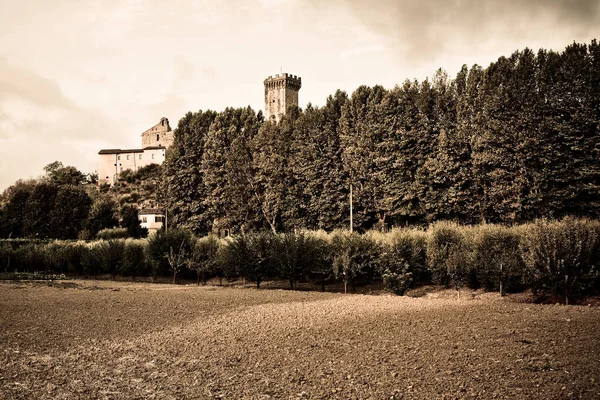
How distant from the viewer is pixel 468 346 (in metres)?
12.3

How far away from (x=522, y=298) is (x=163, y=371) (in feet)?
60.4

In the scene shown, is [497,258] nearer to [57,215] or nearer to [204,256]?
[204,256]

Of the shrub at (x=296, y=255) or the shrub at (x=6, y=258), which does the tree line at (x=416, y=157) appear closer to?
the shrub at (x=296, y=255)

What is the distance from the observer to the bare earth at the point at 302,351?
941cm

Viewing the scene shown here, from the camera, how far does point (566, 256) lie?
21.0 m

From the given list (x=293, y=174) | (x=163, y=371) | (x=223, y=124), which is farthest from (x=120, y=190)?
(x=163, y=371)

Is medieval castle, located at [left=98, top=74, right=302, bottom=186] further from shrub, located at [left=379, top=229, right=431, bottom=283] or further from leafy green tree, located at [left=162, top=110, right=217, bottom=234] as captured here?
shrub, located at [left=379, top=229, right=431, bottom=283]

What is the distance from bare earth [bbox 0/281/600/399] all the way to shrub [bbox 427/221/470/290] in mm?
4750

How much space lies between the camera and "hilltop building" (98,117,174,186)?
392 feet

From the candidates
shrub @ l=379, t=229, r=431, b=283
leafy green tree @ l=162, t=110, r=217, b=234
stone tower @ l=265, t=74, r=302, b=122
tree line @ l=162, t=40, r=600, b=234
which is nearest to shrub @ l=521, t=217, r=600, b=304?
shrub @ l=379, t=229, r=431, b=283

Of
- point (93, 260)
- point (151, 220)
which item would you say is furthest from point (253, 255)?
point (151, 220)

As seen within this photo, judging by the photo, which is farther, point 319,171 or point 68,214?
point 68,214

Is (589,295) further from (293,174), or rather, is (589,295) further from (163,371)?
(293,174)

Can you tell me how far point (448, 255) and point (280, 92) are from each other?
8549cm
